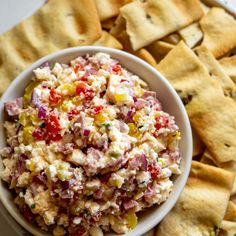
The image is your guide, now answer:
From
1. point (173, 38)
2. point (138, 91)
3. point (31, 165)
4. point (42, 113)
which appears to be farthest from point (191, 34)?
point (31, 165)

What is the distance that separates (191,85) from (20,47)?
568 millimetres

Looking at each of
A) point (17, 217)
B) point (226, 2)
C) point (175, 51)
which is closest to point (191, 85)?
point (175, 51)

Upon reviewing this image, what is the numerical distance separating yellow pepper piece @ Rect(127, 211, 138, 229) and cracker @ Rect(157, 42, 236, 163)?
1.19ft

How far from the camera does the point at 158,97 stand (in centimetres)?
154

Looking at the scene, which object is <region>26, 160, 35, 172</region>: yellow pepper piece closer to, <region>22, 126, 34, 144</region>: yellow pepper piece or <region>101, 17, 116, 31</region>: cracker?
<region>22, 126, 34, 144</region>: yellow pepper piece

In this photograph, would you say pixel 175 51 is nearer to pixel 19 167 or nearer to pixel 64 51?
pixel 64 51

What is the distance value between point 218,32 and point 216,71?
139mm

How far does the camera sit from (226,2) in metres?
1.75

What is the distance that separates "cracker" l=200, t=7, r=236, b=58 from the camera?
1693mm

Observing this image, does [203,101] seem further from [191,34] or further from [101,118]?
[101,118]

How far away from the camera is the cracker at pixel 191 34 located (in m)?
1.71

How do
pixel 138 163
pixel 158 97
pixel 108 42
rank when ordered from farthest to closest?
pixel 108 42 < pixel 158 97 < pixel 138 163

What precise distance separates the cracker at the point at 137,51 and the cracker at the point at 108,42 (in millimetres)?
27

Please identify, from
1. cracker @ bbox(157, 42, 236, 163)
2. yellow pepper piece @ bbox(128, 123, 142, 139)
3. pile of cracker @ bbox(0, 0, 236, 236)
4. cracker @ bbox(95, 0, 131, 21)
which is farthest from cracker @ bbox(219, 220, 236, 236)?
cracker @ bbox(95, 0, 131, 21)
